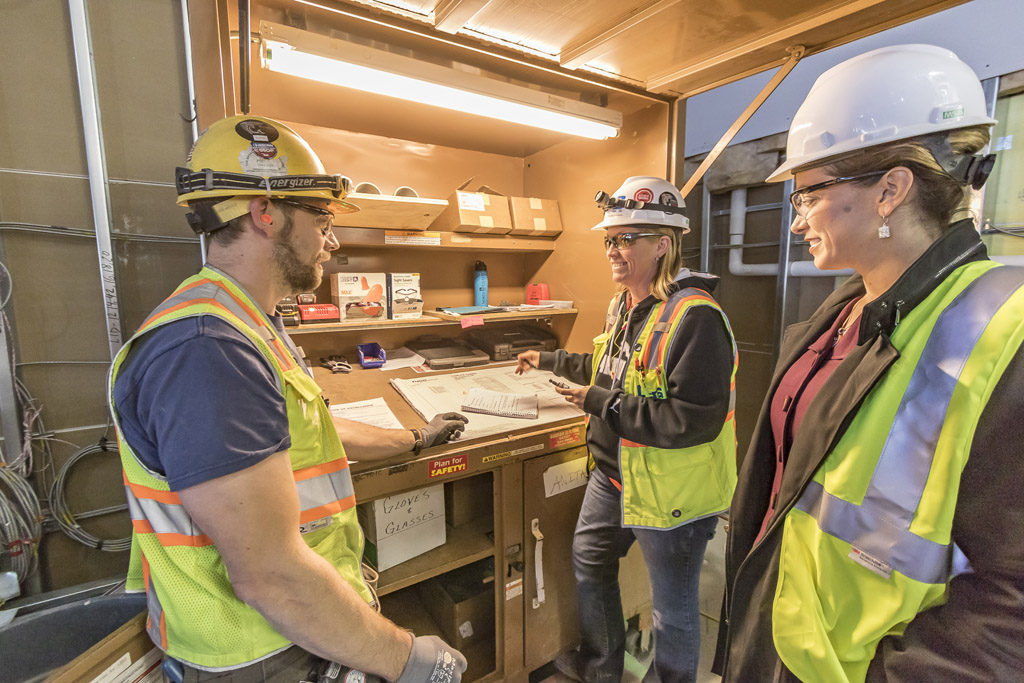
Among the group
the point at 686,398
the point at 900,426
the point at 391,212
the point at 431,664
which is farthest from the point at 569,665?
the point at 391,212

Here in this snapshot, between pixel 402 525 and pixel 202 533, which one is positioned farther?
pixel 402 525

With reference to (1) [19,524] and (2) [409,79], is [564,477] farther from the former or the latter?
(1) [19,524]

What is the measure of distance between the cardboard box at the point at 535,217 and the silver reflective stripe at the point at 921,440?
178 centimetres

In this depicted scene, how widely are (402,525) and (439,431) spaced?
377mm

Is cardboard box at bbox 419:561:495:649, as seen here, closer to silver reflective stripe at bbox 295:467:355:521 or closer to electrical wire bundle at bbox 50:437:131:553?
silver reflective stripe at bbox 295:467:355:521

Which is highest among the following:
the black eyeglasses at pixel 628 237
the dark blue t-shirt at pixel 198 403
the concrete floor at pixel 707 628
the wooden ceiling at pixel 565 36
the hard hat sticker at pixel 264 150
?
the wooden ceiling at pixel 565 36

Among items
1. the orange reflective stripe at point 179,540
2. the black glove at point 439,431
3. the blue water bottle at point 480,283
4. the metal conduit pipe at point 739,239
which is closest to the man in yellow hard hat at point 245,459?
the orange reflective stripe at point 179,540

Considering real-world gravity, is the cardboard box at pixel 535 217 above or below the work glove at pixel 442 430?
above

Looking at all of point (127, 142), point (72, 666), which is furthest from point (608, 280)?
point (72, 666)

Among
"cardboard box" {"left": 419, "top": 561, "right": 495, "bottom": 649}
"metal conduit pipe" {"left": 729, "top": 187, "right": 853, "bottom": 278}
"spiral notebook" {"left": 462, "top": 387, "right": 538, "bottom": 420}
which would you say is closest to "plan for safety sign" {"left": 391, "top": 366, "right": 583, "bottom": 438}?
"spiral notebook" {"left": 462, "top": 387, "right": 538, "bottom": 420}

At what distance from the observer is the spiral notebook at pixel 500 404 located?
1609 millimetres

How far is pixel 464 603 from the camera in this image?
160 centimetres

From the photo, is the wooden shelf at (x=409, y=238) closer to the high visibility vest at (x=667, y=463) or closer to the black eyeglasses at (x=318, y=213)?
the black eyeglasses at (x=318, y=213)

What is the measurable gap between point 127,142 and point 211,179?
0.72 meters
